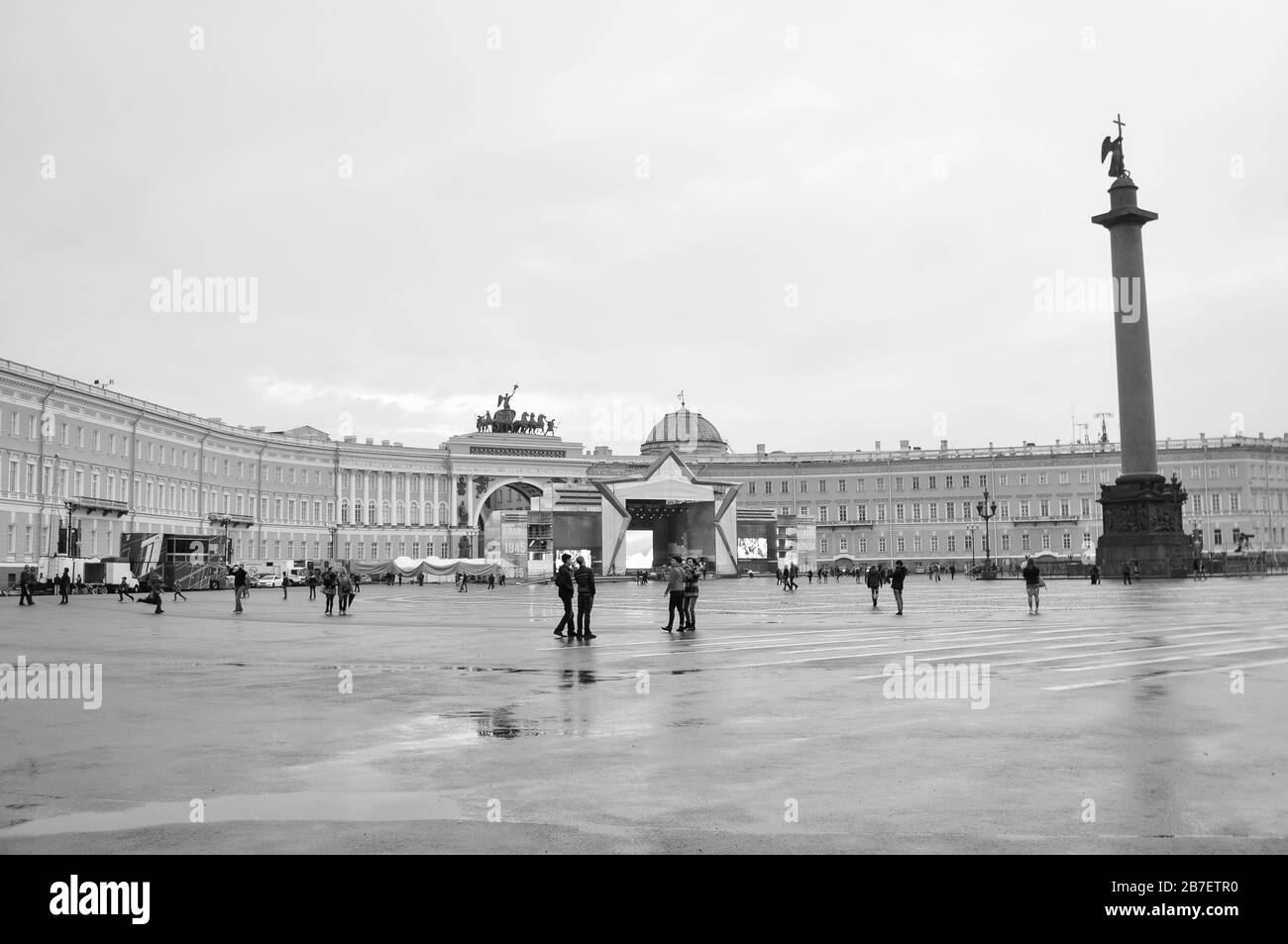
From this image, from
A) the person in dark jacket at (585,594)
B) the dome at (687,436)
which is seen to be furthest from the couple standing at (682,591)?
the dome at (687,436)

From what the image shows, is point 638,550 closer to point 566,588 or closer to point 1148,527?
point 1148,527

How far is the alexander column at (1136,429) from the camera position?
55.7 metres

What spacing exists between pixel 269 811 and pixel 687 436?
14501cm

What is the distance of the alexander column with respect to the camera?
5569 cm

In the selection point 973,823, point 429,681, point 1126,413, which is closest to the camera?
point 973,823

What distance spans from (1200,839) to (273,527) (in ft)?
382

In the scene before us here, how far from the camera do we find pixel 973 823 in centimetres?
652

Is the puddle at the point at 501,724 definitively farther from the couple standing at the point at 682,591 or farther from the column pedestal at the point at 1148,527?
the column pedestal at the point at 1148,527

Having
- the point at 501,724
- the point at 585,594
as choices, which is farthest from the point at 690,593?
the point at 501,724

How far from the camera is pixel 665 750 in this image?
365 inches

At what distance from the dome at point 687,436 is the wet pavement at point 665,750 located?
422ft

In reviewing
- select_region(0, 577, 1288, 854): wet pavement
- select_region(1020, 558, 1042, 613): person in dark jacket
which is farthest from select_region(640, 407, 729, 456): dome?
select_region(0, 577, 1288, 854): wet pavement
